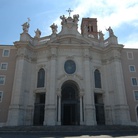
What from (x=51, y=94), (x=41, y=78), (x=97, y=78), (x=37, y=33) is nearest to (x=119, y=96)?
(x=97, y=78)

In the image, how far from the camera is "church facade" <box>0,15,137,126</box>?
2528 centimetres

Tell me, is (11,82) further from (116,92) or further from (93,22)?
(93,22)

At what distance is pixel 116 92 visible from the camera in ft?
88.3

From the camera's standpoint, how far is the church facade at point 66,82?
82.9 feet

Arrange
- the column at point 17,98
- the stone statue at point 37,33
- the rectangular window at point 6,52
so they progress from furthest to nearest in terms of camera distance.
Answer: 1. the stone statue at point 37,33
2. the rectangular window at point 6,52
3. the column at point 17,98

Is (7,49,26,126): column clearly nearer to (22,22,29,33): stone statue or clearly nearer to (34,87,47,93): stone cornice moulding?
(34,87,47,93): stone cornice moulding

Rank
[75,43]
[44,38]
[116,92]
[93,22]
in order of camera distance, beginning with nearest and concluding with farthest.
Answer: [116,92] < [75,43] < [44,38] < [93,22]

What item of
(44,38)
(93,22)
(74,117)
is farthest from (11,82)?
(93,22)

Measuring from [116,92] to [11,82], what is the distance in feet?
60.5

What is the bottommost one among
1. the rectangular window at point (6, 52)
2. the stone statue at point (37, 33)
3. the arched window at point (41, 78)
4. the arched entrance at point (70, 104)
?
the arched entrance at point (70, 104)

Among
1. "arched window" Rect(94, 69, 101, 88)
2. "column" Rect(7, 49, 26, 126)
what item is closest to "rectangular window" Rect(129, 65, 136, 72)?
"arched window" Rect(94, 69, 101, 88)

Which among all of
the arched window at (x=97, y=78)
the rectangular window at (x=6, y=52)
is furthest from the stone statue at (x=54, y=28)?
the arched window at (x=97, y=78)

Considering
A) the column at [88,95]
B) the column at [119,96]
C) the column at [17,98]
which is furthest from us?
the column at [119,96]

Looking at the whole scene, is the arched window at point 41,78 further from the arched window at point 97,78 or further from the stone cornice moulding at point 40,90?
the arched window at point 97,78
